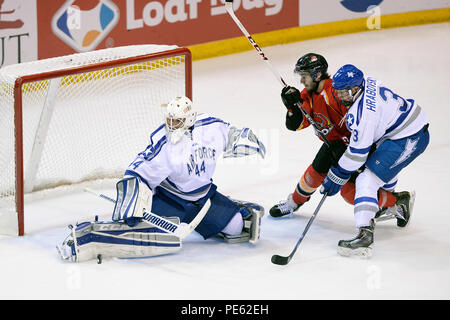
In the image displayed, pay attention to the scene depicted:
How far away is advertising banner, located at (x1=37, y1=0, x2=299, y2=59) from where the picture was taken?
749cm

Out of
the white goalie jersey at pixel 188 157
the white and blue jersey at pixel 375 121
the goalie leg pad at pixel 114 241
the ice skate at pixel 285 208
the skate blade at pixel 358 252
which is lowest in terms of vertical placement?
the ice skate at pixel 285 208

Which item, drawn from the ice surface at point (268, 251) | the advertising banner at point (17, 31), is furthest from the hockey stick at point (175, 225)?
the advertising banner at point (17, 31)

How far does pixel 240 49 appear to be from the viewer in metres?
8.78

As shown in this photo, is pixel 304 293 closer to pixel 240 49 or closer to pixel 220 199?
pixel 220 199

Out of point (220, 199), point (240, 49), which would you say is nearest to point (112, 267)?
point (220, 199)

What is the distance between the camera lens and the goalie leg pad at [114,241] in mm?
4621

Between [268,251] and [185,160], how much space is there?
62 centimetres

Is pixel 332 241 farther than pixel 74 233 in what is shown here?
Yes

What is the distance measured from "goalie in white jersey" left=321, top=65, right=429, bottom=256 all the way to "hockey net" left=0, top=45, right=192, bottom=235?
4.25ft

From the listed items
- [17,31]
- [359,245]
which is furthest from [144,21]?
[359,245]

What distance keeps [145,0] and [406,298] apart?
14.6 ft

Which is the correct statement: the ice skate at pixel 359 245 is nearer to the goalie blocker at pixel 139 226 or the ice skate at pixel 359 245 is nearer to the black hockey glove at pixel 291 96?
the goalie blocker at pixel 139 226

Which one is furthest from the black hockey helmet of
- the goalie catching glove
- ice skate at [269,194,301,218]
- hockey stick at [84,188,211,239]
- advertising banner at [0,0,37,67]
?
advertising banner at [0,0,37,67]

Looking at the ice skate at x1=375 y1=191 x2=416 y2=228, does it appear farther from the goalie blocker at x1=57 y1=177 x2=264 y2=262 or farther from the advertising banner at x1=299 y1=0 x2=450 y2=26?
the advertising banner at x1=299 y1=0 x2=450 y2=26
